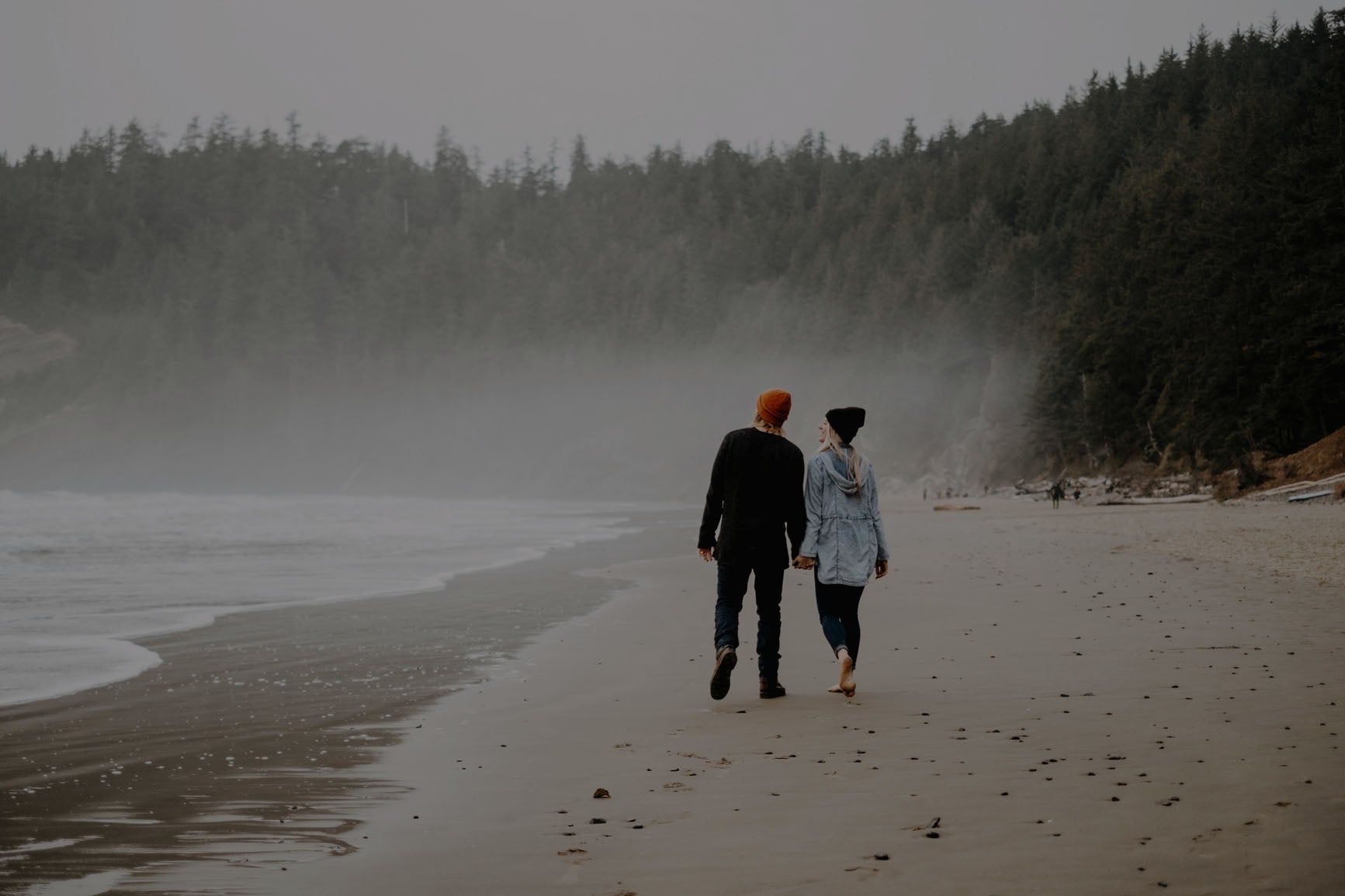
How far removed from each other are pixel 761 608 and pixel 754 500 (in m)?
0.70

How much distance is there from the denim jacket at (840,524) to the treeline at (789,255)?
30.6m

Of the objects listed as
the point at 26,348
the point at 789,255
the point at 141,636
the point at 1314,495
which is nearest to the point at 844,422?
the point at 141,636

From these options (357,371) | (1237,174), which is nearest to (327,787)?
(1237,174)

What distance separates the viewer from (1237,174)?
4384 cm

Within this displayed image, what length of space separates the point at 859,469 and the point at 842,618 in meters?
0.97

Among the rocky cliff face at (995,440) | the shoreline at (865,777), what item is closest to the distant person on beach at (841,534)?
the shoreline at (865,777)

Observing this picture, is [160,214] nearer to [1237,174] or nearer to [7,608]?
[1237,174]

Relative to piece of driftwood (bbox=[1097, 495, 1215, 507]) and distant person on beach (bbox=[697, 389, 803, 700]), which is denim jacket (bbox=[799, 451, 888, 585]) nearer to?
distant person on beach (bbox=[697, 389, 803, 700])

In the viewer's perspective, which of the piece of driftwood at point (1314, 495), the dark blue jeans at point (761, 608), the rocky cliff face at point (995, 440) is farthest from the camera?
the rocky cliff face at point (995, 440)

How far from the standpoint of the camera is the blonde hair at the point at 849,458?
7172 mm

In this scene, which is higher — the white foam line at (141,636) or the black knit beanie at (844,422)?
the black knit beanie at (844,422)

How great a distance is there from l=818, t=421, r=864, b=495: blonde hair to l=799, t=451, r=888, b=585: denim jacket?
2 centimetres

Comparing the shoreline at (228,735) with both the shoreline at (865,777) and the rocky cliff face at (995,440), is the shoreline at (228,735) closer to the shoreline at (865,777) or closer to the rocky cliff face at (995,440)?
the shoreline at (865,777)

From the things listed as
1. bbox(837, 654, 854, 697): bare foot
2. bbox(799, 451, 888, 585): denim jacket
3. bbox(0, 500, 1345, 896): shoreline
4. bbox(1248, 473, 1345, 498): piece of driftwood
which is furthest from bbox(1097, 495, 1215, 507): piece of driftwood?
bbox(837, 654, 854, 697): bare foot
